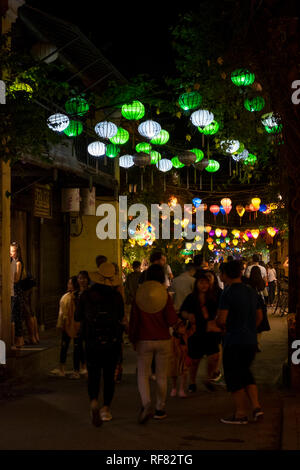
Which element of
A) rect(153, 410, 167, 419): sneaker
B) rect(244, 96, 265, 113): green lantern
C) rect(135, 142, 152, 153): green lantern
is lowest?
rect(153, 410, 167, 419): sneaker

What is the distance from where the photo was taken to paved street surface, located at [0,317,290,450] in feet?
24.2

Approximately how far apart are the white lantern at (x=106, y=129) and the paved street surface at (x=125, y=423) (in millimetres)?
5776

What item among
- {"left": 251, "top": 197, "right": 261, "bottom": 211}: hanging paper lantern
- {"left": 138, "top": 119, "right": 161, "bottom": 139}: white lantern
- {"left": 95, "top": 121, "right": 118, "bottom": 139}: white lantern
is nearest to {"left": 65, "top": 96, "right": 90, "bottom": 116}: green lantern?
{"left": 95, "top": 121, "right": 118, "bottom": 139}: white lantern

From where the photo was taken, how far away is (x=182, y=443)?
741cm

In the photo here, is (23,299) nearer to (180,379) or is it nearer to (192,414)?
(180,379)

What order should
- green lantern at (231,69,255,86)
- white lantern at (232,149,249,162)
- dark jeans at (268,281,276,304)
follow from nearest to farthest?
green lantern at (231,69,255,86)
white lantern at (232,149,249,162)
dark jeans at (268,281,276,304)

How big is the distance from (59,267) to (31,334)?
19.5ft

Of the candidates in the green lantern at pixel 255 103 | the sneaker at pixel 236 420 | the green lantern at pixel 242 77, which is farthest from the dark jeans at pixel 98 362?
the green lantern at pixel 255 103

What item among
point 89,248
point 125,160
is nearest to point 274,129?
point 125,160

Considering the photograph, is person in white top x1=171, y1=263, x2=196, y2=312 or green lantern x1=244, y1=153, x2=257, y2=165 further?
green lantern x1=244, y1=153, x2=257, y2=165

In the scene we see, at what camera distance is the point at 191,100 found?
13.9 m

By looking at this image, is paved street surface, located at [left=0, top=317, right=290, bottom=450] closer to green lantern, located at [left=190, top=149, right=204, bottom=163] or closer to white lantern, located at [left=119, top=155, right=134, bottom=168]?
green lantern, located at [left=190, top=149, right=204, bottom=163]

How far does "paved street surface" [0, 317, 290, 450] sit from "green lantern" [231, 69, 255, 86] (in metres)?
5.26
